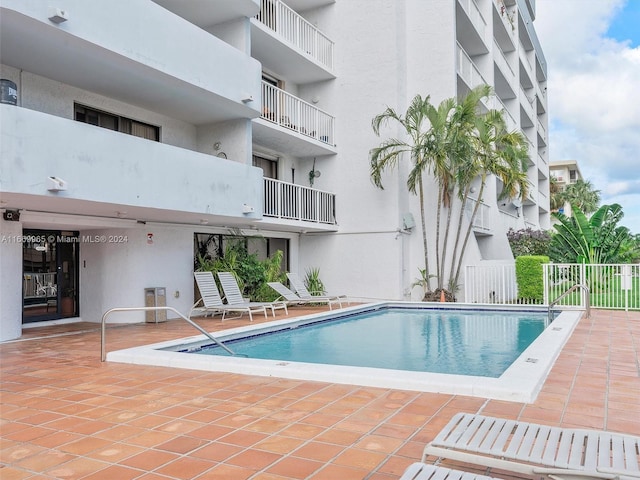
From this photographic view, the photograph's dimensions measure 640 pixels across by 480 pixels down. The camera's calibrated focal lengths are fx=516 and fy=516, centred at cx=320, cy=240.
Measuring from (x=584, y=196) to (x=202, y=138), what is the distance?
5785 cm

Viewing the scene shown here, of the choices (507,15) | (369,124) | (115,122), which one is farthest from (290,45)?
(507,15)

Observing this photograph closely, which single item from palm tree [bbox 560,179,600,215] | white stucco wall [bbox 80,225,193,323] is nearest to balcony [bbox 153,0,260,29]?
white stucco wall [bbox 80,225,193,323]

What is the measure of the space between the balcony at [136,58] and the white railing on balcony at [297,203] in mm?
2820

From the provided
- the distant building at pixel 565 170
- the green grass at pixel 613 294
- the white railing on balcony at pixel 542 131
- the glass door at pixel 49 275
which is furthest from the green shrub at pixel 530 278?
the distant building at pixel 565 170

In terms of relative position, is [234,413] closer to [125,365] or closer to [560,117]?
[125,365]

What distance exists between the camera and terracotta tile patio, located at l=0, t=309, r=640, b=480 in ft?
12.6

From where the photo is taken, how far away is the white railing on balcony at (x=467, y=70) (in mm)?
20733

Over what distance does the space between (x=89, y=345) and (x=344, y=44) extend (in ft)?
51.9

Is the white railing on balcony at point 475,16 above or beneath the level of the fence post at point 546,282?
above

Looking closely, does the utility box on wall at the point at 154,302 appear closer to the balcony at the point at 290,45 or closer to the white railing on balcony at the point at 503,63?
the balcony at the point at 290,45

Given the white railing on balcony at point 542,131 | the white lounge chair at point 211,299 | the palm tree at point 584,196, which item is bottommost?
the white lounge chair at point 211,299

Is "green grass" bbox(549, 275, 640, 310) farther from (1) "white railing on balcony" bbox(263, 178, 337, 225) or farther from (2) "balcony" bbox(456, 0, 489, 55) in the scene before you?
(2) "balcony" bbox(456, 0, 489, 55)

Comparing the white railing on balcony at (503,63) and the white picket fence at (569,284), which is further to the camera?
the white railing on balcony at (503,63)

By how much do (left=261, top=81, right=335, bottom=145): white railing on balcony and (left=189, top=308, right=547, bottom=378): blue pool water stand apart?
7293mm
